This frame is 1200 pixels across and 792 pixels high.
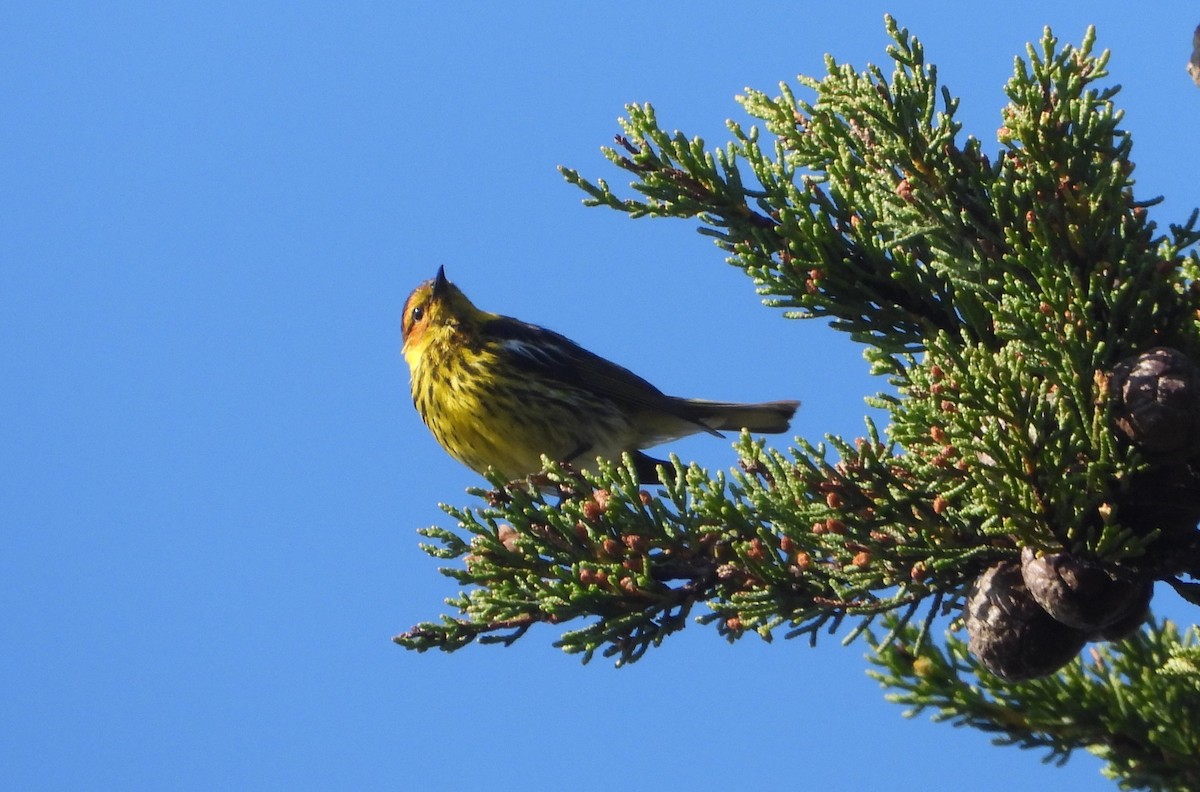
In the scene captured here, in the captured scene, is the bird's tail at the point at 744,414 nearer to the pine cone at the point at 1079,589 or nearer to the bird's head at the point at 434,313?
the bird's head at the point at 434,313

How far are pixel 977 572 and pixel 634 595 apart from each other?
64 centimetres

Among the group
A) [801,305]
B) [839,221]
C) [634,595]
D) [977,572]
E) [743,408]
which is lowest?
[977,572]

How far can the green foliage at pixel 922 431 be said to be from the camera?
7.15ft

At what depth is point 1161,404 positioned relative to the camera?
6.86ft

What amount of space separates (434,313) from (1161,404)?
14.9 feet

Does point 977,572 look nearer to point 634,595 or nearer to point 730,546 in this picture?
point 730,546

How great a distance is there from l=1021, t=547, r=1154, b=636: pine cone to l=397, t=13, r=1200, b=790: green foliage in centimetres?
4

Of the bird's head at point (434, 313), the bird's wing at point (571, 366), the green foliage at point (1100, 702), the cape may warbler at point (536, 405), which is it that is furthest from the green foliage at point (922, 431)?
the bird's head at point (434, 313)

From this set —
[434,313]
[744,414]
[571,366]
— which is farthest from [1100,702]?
[434,313]

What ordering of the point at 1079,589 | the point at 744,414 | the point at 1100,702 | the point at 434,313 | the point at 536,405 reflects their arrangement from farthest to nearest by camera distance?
the point at 434,313
the point at 744,414
the point at 536,405
the point at 1100,702
the point at 1079,589

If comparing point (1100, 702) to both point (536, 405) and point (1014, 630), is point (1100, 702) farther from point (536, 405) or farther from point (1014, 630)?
point (536, 405)

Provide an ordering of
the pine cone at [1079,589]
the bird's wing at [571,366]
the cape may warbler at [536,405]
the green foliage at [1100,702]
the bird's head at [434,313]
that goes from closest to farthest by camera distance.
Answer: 1. the pine cone at [1079,589]
2. the green foliage at [1100,702]
3. the cape may warbler at [536,405]
4. the bird's wing at [571,366]
5. the bird's head at [434,313]

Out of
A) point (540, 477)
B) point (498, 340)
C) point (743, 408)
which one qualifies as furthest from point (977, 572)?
point (498, 340)

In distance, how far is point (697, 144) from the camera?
293 cm
